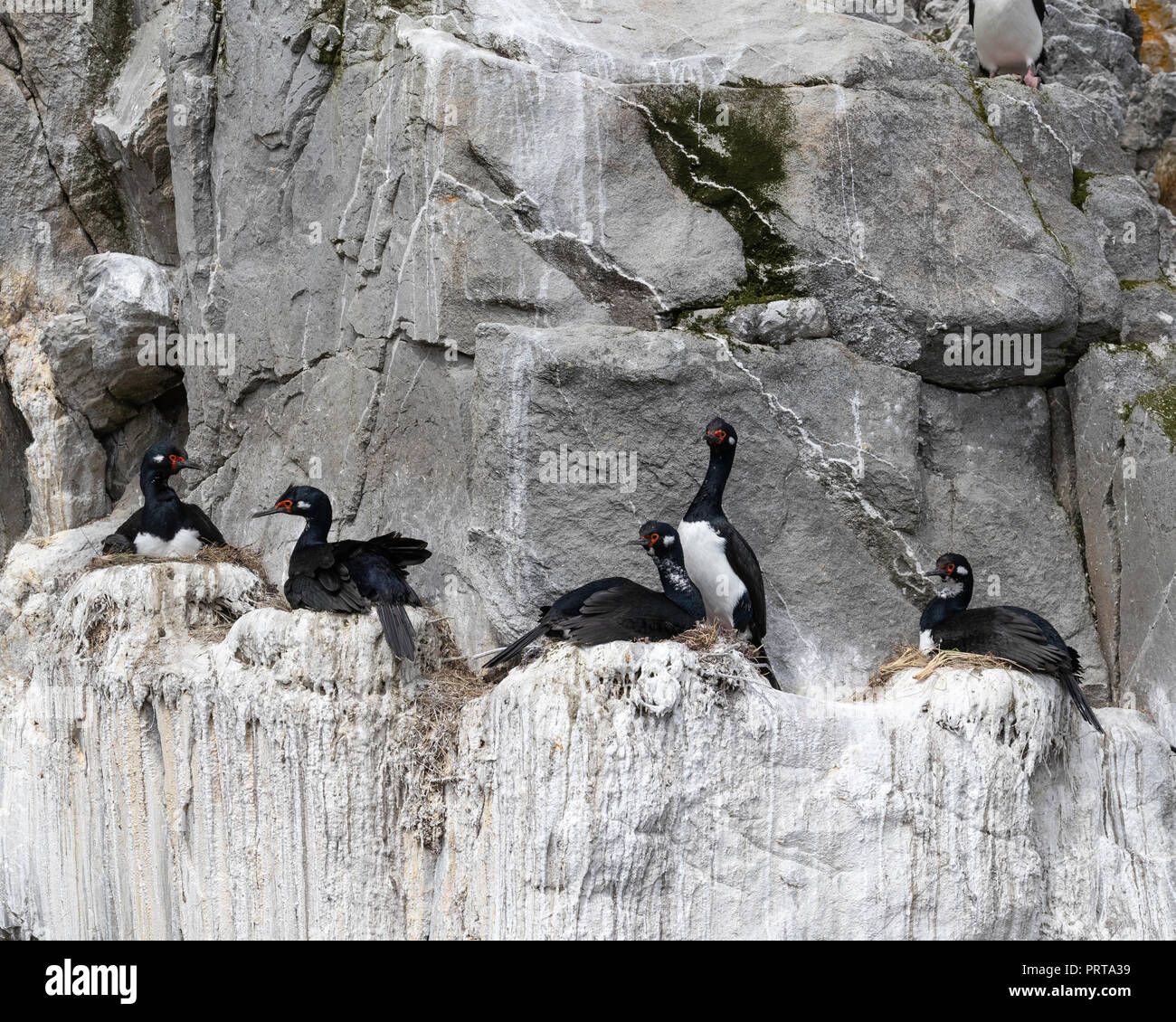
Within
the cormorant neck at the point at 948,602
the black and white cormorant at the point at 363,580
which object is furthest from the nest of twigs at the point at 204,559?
the cormorant neck at the point at 948,602

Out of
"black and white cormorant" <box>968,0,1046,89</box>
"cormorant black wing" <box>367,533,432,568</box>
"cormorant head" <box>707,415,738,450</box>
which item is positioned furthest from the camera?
"black and white cormorant" <box>968,0,1046,89</box>

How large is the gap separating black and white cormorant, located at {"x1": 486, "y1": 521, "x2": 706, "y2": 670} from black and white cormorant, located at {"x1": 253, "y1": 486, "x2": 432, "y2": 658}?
555 mm

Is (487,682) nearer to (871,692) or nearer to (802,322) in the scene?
(871,692)

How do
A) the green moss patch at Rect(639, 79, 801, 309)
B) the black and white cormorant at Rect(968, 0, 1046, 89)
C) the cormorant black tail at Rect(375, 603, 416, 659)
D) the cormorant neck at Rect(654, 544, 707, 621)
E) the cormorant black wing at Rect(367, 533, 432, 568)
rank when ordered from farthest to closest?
the black and white cormorant at Rect(968, 0, 1046, 89) → the green moss patch at Rect(639, 79, 801, 309) → the cormorant black wing at Rect(367, 533, 432, 568) → the cormorant neck at Rect(654, 544, 707, 621) → the cormorant black tail at Rect(375, 603, 416, 659)

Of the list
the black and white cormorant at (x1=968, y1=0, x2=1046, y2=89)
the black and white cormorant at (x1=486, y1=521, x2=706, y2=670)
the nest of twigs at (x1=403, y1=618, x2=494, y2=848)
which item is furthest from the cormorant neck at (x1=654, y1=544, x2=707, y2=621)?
the black and white cormorant at (x1=968, y1=0, x2=1046, y2=89)

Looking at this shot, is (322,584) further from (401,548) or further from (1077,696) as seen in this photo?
(1077,696)

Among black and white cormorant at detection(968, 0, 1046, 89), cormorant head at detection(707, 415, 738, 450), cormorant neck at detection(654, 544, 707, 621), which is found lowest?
cormorant neck at detection(654, 544, 707, 621)

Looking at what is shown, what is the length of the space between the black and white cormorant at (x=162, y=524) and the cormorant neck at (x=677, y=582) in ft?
10.6

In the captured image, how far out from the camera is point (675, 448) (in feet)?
28.2

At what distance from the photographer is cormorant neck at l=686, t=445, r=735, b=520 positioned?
8227mm

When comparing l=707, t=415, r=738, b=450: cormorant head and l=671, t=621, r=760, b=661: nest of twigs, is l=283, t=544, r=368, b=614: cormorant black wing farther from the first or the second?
l=707, t=415, r=738, b=450: cormorant head

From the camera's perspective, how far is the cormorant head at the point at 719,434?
8094mm

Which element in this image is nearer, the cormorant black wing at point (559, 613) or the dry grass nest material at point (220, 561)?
the cormorant black wing at point (559, 613)

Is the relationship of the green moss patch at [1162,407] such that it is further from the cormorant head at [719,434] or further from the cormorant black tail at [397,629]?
the cormorant black tail at [397,629]
